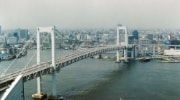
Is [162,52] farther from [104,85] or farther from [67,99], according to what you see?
[67,99]

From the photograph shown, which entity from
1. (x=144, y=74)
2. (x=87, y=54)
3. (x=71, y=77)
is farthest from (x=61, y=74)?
(x=144, y=74)

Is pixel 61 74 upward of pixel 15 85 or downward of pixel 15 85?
downward

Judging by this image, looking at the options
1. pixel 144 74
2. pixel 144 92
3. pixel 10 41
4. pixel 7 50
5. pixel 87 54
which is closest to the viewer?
pixel 144 92

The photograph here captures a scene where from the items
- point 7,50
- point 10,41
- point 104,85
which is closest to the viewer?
point 104,85

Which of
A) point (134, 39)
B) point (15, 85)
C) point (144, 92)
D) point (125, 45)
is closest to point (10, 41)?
point (134, 39)

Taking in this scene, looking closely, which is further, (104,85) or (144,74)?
(144,74)

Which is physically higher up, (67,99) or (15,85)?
(15,85)

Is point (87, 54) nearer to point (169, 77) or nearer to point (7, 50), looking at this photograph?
point (169, 77)

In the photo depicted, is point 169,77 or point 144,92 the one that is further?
point 169,77

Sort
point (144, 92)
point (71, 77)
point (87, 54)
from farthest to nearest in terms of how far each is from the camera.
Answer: point (87, 54) → point (71, 77) → point (144, 92)
